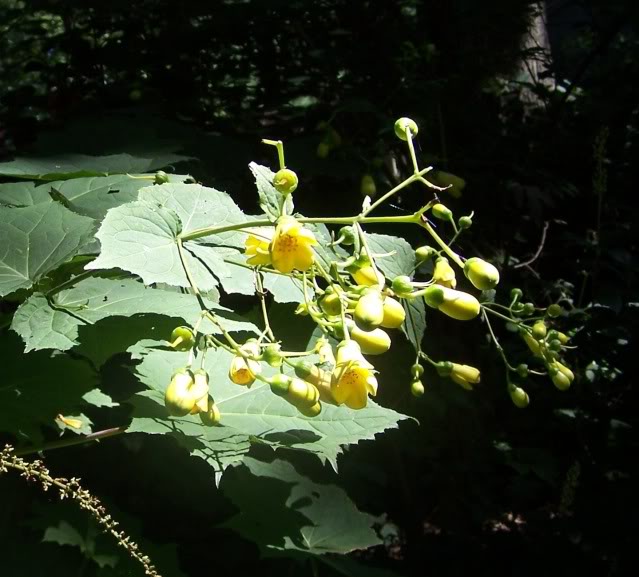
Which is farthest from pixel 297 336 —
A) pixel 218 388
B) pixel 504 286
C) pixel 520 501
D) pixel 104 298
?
pixel 520 501

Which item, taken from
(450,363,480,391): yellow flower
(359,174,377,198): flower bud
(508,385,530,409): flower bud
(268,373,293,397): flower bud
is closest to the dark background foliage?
(359,174,377,198): flower bud

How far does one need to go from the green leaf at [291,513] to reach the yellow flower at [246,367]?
2.17 ft

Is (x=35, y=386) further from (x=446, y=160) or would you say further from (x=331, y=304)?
(x=446, y=160)

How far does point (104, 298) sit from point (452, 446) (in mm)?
2255

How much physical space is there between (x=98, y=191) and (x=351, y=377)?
816 mm

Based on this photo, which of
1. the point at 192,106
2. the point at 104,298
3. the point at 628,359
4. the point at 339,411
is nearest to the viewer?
the point at 104,298

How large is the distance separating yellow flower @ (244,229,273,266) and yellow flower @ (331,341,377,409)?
8.9 inches

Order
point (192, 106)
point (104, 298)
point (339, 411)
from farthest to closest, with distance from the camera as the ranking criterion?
point (192, 106), point (339, 411), point (104, 298)

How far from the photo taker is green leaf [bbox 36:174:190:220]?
→ 1614mm

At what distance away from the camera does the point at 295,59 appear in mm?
3426

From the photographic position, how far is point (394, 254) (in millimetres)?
1599

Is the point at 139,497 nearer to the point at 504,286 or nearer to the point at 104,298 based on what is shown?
the point at 104,298

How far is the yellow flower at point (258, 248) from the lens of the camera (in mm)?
1289

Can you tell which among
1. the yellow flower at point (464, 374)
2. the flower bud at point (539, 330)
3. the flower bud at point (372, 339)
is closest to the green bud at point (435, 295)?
the flower bud at point (372, 339)
